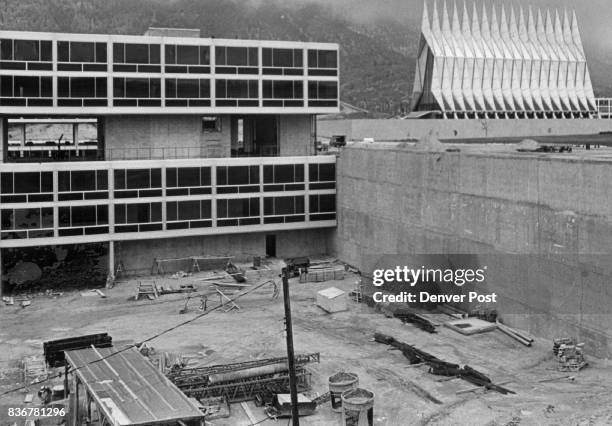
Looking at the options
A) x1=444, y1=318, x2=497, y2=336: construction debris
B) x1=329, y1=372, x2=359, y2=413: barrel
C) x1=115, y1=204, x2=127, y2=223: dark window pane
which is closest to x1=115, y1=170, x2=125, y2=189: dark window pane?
x1=115, y1=204, x2=127, y2=223: dark window pane

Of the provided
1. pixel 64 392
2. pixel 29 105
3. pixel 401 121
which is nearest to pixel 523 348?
pixel 64 392

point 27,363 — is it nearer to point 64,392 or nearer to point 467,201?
point 64,392

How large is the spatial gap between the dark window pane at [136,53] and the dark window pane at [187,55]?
2158mm

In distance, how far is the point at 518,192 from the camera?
35.7 metres

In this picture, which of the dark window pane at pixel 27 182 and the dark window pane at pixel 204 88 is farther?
the dark window pane at pixel 204 88

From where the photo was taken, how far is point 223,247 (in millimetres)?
54344

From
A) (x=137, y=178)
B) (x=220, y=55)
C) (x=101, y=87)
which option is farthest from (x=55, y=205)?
(x=220, y=55)

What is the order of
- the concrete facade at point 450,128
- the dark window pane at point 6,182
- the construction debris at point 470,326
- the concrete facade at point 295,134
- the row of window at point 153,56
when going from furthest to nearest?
the concrete facade at point 450,128 < the concrete facade at point 295,134 < the row of window at point 153,56 < the dark window pane at point 6,182 < the construction debris at point 470,326

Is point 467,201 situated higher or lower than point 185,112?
lower

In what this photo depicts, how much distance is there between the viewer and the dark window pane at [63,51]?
48438 millimetres

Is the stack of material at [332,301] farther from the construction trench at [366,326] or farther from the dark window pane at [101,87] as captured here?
the dark window pane at [101,87]

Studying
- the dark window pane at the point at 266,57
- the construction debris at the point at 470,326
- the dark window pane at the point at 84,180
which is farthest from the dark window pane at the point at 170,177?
the construction debris at the point at 470,326

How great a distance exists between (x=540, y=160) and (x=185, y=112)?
26.2m

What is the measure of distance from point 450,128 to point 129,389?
269 ft
